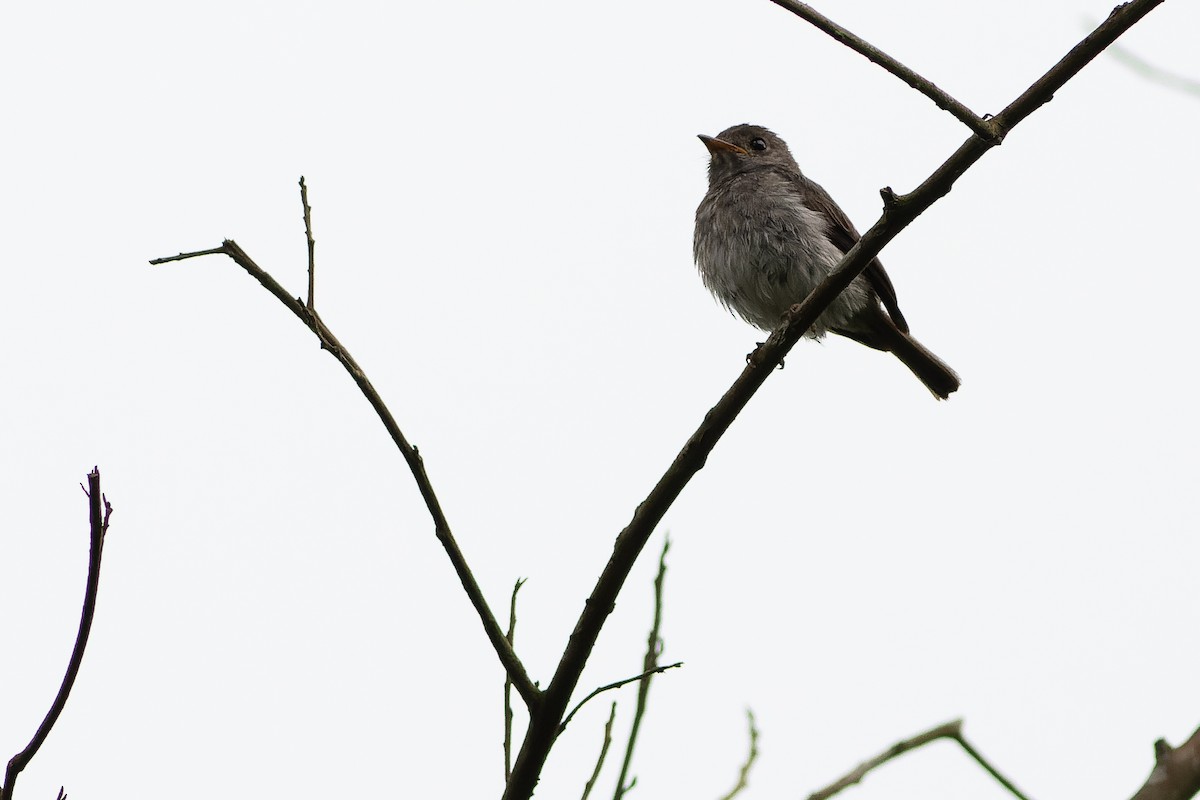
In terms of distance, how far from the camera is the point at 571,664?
3465 mm

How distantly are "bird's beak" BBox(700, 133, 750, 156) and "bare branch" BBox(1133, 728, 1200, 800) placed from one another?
813cm

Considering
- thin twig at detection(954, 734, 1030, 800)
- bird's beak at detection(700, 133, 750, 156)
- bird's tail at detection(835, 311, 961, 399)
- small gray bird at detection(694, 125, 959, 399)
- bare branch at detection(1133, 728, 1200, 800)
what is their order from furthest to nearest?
bird's beak at detection(700, 133, 750, 156)
bird's tail at detection(835, 311, 961, 399)
small gray bird at detection(694, 125, 959, 399)
thin twig at detection(954, 734, 1030, 800)
bare branch at detection(1133, 728, 1200, 800)

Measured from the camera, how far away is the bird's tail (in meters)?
8.94

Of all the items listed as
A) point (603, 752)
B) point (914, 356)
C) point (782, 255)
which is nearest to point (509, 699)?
point (603, 752)

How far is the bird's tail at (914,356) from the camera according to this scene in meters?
8.94

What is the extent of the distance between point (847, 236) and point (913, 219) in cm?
497

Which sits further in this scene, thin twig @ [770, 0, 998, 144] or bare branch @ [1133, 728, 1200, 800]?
thin twig @ [770, 0, 998, 144]

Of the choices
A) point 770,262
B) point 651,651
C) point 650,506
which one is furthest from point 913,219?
point 770,262

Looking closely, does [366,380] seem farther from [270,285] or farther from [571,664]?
[571,664]

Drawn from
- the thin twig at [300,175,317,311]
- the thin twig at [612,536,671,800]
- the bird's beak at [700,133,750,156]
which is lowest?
the thin twig at [612,536,671,800]

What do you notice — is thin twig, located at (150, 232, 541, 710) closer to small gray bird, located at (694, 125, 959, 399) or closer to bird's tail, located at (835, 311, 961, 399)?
small gray bird, located at (694, 125, 959, 399)

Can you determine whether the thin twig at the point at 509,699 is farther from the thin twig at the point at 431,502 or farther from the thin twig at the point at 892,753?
the thin twig at the point at 892,753

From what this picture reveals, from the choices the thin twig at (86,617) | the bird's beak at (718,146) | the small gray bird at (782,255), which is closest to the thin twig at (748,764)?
the thin twig at (86,617)

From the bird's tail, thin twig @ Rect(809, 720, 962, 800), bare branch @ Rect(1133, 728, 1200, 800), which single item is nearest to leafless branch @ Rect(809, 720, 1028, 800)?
thin twig @ Rect(809, 720, 962, 800)
